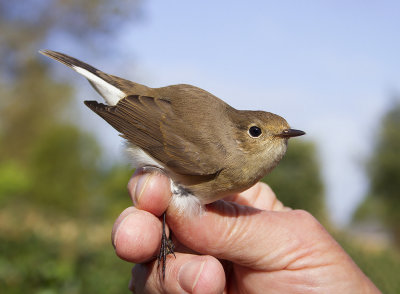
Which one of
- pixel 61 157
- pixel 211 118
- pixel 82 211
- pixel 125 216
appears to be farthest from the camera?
pixel 61 157

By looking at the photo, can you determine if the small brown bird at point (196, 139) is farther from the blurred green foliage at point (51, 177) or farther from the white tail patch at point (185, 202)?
the blurred green foliage at point (51, 177)

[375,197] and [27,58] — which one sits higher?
[27,58]

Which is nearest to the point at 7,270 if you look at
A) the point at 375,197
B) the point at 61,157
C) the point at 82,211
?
the point at 82,211

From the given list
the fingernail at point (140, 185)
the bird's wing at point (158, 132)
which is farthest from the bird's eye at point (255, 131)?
the fingernail at point (140, 185)

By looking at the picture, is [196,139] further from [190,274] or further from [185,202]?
[190,274]

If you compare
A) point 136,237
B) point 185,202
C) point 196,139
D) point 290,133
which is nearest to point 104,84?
point 196,139

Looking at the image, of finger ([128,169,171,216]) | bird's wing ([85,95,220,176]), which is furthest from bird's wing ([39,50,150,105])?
finger ([128,169,171,216])

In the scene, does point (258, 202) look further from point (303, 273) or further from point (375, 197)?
point (375, 197)

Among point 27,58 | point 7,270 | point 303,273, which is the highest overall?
point 27,58
